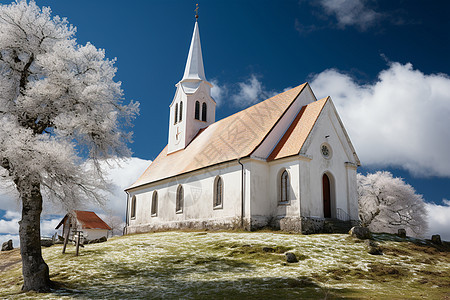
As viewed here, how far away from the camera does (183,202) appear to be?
2712 centimetres

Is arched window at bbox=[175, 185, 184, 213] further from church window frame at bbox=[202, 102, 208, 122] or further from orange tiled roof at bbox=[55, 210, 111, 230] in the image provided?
orange tiled roof at bbox=[55, 210, 111, 230]

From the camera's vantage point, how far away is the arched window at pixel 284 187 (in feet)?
71.0

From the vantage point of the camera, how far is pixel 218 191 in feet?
79.4

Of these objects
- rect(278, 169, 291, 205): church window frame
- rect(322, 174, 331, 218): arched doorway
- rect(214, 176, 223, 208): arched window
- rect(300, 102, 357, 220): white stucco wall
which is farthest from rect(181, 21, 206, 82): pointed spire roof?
rect(322, 174, 331, 218): arched doorway

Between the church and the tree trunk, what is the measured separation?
11.7 meters

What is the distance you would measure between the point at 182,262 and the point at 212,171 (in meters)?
10.0

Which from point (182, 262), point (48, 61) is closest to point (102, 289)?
point (182, 262)

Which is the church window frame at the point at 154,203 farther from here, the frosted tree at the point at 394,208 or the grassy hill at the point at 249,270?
the frosted tree at the point at 394,208

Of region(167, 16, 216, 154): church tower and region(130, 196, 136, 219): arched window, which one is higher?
region(167, 16, 216, 154): church tower

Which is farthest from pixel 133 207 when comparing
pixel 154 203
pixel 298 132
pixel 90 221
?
pixel 298 132

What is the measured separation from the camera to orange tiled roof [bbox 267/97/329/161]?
2180 cm

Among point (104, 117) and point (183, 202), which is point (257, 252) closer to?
point (104, 117)

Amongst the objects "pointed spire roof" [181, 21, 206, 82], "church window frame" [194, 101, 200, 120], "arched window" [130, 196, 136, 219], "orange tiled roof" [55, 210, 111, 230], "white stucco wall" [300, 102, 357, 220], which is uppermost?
"pointed spire roof" [181, 21, 206, 82]

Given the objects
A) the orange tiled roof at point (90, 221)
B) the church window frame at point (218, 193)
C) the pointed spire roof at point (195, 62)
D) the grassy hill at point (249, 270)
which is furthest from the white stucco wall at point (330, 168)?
the orange tiled roof at point (90, 221)
